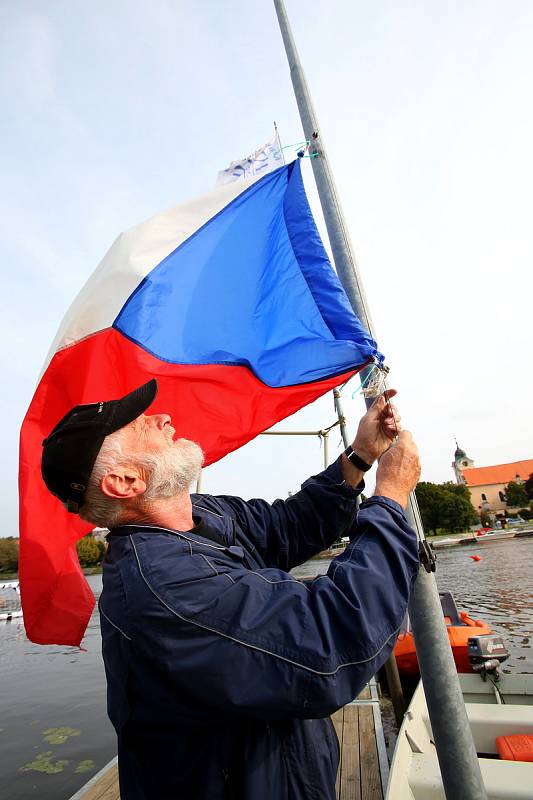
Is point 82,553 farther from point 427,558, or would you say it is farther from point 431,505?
point 427,558

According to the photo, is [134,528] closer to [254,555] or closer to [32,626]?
[254,555]

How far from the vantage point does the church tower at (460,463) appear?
10712 cm

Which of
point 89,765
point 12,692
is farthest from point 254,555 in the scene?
point 12,692

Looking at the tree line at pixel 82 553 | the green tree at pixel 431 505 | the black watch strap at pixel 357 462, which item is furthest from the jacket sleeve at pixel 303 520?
the green tree at pixel 431 505

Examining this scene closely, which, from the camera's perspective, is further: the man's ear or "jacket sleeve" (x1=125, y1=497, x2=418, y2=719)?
the man's ear

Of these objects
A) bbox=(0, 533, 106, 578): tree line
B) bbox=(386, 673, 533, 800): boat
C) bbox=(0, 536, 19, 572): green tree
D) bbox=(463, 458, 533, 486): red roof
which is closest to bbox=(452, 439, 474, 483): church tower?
bbox=(463, 458, 533, 486): red roof

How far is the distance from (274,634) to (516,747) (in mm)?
4798

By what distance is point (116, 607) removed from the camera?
1.37m

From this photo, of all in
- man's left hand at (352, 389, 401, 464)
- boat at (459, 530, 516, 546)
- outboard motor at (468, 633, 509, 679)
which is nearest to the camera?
man's left hand at (352, 389, 401, 464)

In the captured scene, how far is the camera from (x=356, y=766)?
4680 mm

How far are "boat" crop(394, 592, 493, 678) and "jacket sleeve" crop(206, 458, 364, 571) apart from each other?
5807mm

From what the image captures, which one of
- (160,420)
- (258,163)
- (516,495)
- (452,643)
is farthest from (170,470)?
(516,495)

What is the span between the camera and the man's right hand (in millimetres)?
1654

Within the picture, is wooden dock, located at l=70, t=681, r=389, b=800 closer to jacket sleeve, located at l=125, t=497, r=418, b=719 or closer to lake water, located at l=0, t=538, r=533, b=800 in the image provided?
lake water, located at l=0, t=538, r=533, b=800
